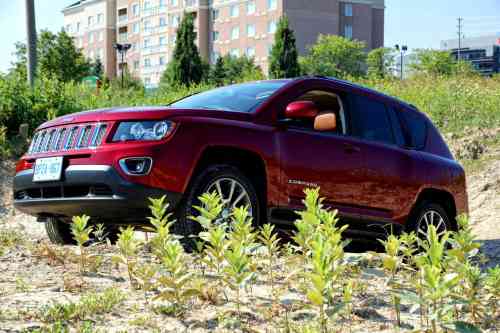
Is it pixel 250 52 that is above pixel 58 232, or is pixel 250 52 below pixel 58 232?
above

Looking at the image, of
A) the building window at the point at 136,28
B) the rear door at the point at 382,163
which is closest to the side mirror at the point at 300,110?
the rear door at the point at 382,163

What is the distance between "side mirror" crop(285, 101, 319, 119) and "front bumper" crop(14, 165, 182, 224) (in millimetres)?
1378

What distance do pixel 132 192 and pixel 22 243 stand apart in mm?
1714

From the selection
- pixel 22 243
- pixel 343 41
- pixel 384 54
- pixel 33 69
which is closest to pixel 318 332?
pixel 22 243

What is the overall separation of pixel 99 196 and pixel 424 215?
141 inches

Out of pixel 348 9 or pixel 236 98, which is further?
pixel 348 9

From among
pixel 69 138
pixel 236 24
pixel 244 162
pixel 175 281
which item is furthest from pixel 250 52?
pixel 175 281

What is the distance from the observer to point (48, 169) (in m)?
5.64

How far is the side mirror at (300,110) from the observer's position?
607 cm

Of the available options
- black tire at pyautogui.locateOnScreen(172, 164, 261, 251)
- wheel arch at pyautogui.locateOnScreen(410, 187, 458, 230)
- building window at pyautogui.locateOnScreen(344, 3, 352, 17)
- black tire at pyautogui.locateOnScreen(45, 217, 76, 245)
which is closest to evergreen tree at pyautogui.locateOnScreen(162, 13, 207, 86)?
building window at pyautogui.locateOnScreen(344, 3, 352, 17)

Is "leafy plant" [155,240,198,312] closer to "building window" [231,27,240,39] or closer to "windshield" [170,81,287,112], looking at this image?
"windshield" [170,81,287,112]

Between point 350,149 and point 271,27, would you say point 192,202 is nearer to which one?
point 350,149

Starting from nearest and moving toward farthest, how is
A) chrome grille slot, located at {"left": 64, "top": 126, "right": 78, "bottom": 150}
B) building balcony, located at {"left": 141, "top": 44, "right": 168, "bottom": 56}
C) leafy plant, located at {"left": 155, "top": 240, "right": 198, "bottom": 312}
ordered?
1. leafy plant, located at {"left": 155, "top": 240, "right": 198, "bottom": 312}
2. chrome grille slot, located at {"left": 64, "top": 126, "right": 78, "bottom": 150}
3. building balcony, located at {"left": 141, "top": 44, "right": 168, "bottom": 56}

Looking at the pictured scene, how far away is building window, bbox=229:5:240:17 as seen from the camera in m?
80.4
